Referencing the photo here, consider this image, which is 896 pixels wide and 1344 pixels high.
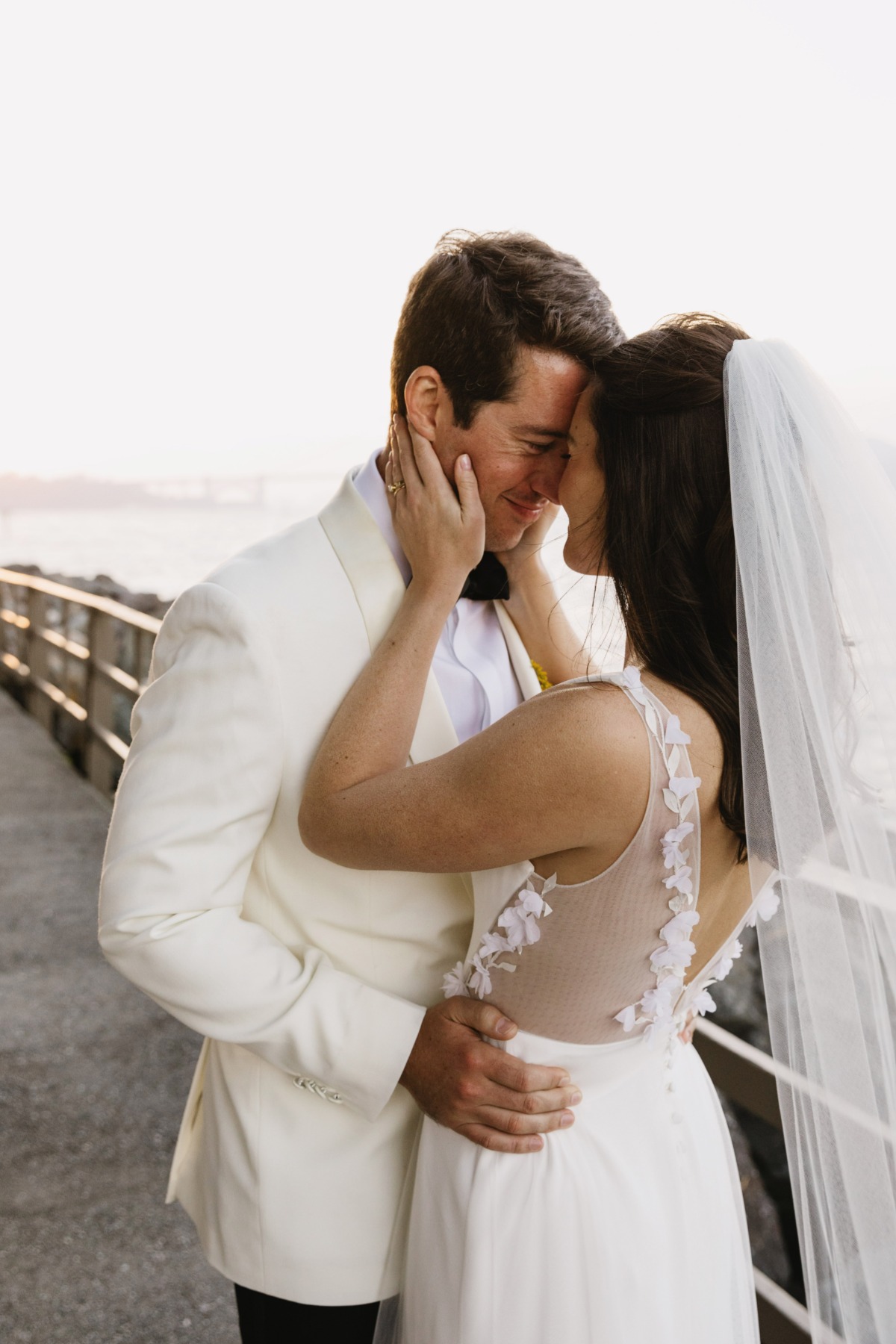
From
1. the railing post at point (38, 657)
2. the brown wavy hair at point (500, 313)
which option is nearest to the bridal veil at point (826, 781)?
the brown wavy hair at point (500, 313)

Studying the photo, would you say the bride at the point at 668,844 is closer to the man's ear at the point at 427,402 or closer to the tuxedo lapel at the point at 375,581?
the tuxedo lapel at the point at 375,581

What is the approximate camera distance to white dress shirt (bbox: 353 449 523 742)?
5.39 feet

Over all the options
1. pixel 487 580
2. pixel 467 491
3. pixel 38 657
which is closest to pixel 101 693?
pixel 38 657

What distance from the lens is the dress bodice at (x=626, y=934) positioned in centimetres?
113

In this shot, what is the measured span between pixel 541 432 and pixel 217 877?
805 mm

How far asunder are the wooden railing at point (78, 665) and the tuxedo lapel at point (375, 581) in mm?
3638

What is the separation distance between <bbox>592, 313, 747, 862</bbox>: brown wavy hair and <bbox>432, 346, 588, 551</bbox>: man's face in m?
0.32

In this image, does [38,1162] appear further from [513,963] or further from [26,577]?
[26,577]

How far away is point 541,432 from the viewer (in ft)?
5.18

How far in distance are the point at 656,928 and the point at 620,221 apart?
1582 millimetres

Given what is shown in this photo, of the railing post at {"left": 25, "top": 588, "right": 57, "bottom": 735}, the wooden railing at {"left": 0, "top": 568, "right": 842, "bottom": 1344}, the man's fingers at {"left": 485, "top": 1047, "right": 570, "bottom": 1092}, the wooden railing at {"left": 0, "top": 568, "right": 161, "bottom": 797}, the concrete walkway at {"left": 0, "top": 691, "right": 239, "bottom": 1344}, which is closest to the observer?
the man's fingers at {"left": 485, "top": 1047, "right": 570, "bottom": 1092}

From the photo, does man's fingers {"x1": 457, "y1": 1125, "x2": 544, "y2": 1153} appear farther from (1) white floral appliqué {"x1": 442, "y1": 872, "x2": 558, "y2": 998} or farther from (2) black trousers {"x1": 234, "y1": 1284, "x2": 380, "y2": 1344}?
(2) black trousers {"x1": 234, "y1": 1284, "x2": 380, "y2": 1344}

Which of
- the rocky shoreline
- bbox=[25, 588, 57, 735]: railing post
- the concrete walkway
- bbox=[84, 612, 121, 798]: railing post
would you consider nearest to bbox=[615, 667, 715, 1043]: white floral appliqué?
the concrete walkway

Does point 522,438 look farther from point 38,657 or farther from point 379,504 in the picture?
point 38,657
